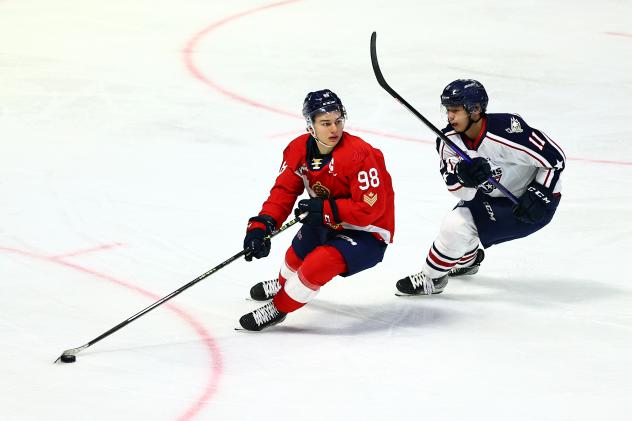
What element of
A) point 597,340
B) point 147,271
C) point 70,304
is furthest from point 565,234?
point 70,304

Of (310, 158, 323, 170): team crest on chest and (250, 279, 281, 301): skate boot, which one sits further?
(250, 279, 281, 301): skate boot

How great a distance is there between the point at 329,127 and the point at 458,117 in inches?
21.2

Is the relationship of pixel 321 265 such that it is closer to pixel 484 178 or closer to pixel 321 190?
pixel 321 190

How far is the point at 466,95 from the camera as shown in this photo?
4066mm

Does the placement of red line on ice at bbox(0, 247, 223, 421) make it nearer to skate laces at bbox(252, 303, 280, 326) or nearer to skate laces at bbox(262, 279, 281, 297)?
skate laces at bbox(252, 303, 280, 326)

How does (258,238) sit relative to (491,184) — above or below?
below

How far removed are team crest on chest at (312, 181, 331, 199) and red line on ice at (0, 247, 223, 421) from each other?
2.16 ft

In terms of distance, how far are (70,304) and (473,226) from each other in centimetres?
159

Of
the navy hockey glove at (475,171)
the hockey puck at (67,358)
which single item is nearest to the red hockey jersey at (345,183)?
the navy hockey glove at (475,171)

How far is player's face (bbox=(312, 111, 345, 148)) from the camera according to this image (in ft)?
12.8

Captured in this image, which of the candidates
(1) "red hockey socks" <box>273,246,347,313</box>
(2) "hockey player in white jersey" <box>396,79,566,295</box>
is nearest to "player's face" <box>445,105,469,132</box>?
(2) "hockey player in white jersey" <box>396,79,566,295</box>

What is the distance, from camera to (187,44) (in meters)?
8.02

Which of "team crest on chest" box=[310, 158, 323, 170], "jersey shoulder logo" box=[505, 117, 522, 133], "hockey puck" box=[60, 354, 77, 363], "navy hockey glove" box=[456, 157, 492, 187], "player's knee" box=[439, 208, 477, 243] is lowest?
"hockey puck" box=[60, 354, 77, 363]

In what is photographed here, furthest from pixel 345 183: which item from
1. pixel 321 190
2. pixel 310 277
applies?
pixel 310 277
